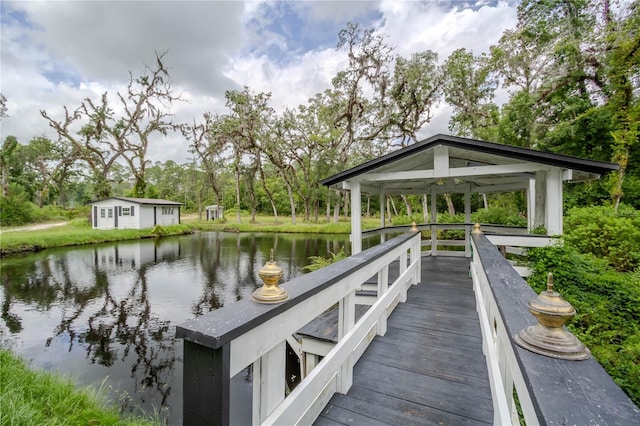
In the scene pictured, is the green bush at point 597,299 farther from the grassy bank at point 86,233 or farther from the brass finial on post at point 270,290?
the grassy bank at point 86,233

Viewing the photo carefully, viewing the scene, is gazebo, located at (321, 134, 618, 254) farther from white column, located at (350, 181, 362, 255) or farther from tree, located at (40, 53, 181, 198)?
tree, located at (40, 53, 181, 198)

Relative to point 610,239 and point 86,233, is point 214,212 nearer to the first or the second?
point 86,233

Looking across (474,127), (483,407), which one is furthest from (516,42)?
(483,407)

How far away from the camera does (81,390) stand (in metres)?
4.24

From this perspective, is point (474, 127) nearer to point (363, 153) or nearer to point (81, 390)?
point (363, 153)

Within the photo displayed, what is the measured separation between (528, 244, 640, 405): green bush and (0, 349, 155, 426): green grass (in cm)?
571

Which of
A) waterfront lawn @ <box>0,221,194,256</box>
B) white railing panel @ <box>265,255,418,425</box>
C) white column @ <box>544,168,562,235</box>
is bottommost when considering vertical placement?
waterfront lawn @ <box>0,221,194,256</box>

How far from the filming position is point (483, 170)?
5.75 meters

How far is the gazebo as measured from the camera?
5389 mm

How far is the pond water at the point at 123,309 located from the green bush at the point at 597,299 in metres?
4.97

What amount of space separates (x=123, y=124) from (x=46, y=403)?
29342 millimetres

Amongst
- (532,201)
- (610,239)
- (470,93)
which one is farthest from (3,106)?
(610,239)

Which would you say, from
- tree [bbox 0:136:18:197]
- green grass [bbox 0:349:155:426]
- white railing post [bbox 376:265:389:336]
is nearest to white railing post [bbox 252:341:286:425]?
white railing post [bbox 376:265:389:336]

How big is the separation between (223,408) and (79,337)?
7698 millimetres
